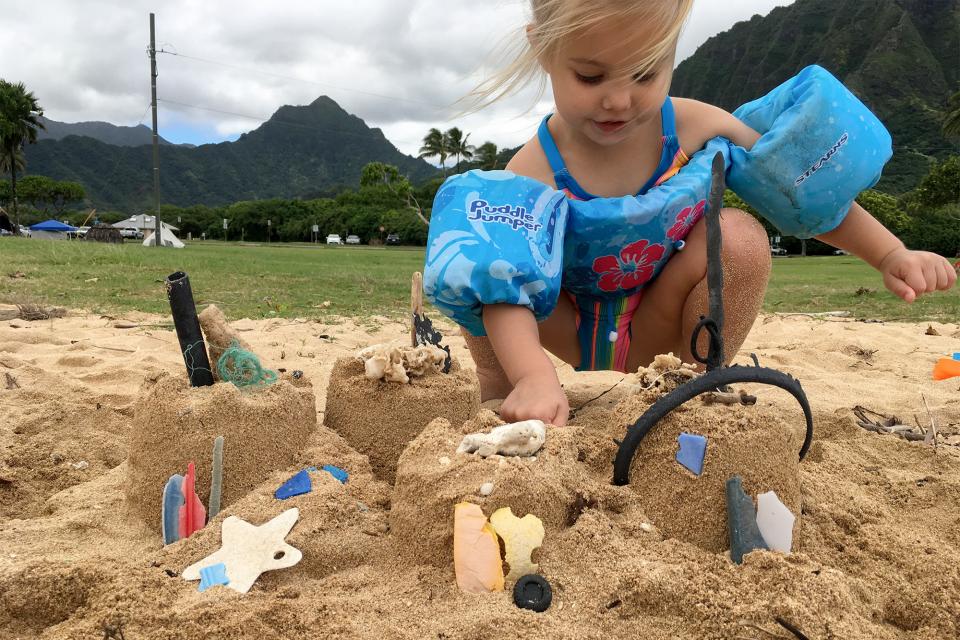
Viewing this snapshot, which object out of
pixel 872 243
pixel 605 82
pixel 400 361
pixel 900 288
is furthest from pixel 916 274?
pixel 400 361

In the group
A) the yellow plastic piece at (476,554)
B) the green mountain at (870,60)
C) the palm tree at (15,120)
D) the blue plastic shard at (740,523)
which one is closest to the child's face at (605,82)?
the blue plastic shard at (740,523)

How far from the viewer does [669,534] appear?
4.07 ft

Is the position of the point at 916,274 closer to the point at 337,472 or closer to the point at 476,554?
the point at 476,554

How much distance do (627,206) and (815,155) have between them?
2.32 feet

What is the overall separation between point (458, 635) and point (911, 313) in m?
6.63

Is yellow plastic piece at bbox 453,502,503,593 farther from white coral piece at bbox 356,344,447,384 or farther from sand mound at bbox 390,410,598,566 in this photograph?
white coral piece at bbox 356,344,447,384

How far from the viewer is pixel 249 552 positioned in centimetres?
123

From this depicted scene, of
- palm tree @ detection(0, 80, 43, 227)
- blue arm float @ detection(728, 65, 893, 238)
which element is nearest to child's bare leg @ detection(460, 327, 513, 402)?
blue arm float @ detection(728, 65, 893, 238)

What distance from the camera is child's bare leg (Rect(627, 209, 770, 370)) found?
91.4 inches

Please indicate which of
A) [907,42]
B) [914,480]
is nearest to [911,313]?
[914,480]

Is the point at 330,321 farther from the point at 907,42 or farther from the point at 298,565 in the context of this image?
the point at 907,42

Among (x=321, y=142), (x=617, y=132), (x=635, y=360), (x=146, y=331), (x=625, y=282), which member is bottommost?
(x=146, y=331)

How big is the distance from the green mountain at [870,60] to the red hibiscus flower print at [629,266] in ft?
200

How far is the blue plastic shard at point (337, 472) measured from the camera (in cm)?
155
